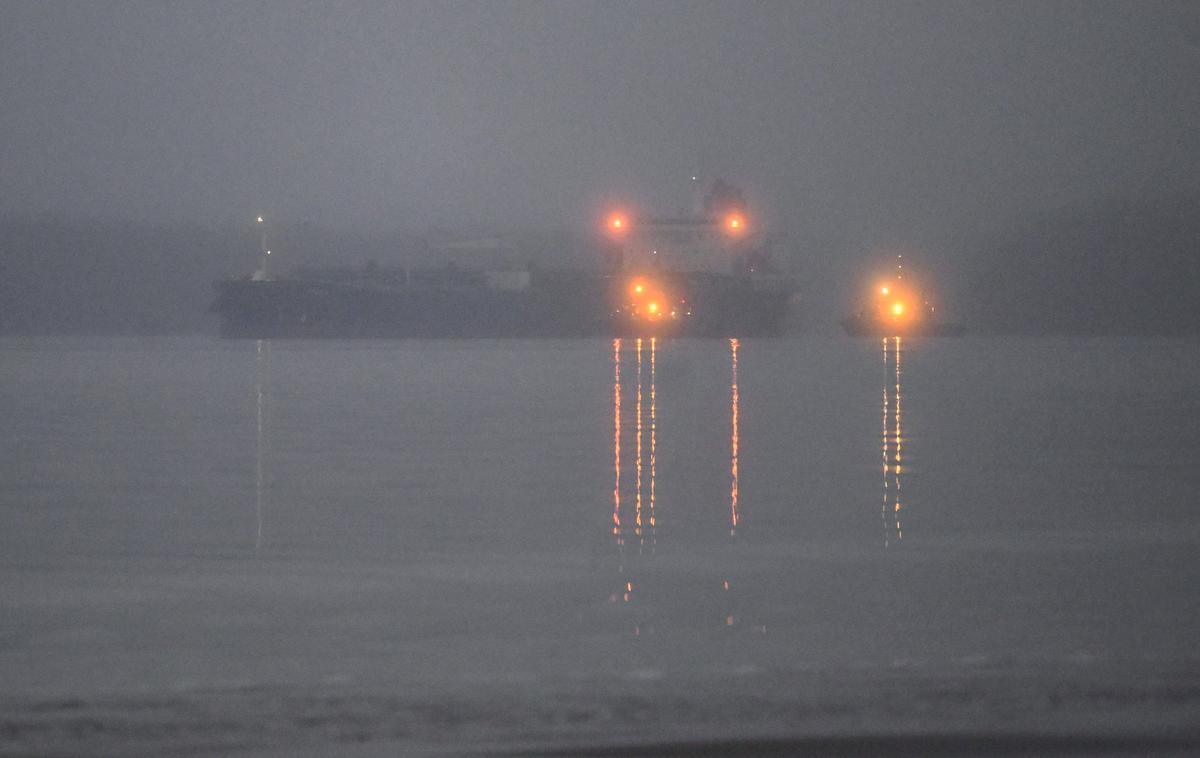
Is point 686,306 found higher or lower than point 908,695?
higher

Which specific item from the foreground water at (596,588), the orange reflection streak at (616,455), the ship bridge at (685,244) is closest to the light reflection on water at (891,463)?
the foreground water at (596,588)

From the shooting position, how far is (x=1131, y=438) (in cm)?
1447

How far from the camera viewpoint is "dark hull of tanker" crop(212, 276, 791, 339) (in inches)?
2857

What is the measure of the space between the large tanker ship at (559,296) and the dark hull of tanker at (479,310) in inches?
2.0

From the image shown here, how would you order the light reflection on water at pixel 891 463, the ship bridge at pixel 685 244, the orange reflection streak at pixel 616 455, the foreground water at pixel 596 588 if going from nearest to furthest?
the foreground water at pixel 596 588 → the light reflection on water at pixel 891 463 → the orange reflection streak at pixel 616 455 → the ship bridge at pixel 685 244

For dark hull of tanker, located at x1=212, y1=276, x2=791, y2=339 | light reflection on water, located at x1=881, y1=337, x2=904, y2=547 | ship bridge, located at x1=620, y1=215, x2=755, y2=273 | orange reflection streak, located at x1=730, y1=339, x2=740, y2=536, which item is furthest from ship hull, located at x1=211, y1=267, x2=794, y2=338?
light reflection on water, located at x1=881, y1=337, x2=904, y2=547

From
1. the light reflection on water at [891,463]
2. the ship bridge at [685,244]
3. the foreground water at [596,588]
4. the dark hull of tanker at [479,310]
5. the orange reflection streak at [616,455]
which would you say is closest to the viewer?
the foreground water at [596,588]

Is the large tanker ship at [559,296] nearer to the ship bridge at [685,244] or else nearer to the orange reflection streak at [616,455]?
the ship bridge at [685,244]

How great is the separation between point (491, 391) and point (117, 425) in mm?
7797

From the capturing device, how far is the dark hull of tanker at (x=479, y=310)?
7256 cm

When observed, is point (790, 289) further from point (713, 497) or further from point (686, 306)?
point (713, 497)

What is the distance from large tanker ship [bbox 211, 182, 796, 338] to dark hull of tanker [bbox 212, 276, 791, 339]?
2.0 inches

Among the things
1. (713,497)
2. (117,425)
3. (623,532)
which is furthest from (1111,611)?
(117,425)

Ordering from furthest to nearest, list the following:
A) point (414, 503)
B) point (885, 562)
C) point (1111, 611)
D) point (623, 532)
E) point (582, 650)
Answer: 1. point (414, 503)
2. point (623, 532)
3. point (885, 562)
4. point (1111, 611)
5. point (582, 650)
